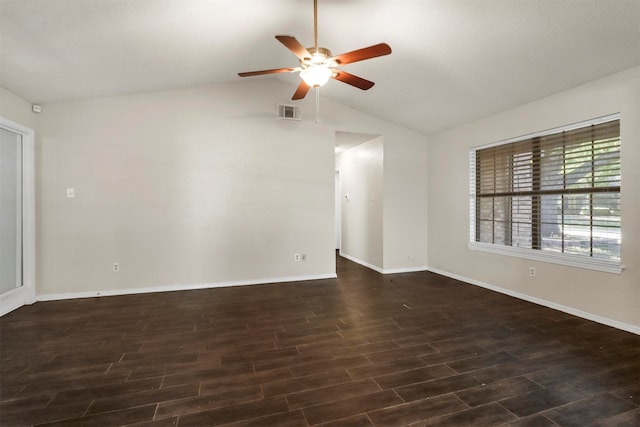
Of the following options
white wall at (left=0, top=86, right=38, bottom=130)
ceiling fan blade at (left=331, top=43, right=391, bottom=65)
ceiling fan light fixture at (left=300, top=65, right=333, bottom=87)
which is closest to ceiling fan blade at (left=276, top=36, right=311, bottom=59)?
ceiling fan light fixture at (left=300, top=65, right=333, bottom=87)

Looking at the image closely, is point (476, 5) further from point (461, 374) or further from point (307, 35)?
point (461, 374)

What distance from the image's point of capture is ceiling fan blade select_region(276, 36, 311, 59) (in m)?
1.97

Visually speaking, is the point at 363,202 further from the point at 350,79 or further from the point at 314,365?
the point at 314,365

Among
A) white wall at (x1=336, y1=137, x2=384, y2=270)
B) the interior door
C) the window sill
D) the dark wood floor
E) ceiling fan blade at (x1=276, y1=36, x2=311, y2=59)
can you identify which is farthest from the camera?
white wall at (x1=336, y1=137, x2=384, y2=270)

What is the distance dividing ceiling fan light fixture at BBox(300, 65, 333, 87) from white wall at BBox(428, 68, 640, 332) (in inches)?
110

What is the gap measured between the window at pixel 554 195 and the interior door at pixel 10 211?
238 inches

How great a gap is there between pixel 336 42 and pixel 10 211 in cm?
420

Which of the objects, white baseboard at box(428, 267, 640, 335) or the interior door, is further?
the interior door

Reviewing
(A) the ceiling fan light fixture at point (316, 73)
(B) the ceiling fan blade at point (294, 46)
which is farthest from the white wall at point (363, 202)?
(B) the ceiling fan blade at point (294, 46)

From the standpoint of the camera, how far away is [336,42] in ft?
10.6

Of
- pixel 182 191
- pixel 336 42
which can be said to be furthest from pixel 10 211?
pixel 336 42

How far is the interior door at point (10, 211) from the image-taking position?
3271 mm

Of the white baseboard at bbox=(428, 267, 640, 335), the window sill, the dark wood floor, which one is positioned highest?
the window sill

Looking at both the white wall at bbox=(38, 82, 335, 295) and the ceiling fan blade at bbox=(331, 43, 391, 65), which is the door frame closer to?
the white wall at bbox=(38, 82, 335, 295)
